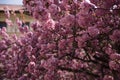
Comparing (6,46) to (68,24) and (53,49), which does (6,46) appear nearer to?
(53,49)

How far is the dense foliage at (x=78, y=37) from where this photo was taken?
686cm

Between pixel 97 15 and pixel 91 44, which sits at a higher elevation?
pixel 97 15

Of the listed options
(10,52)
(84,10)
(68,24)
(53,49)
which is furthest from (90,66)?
(10,52)

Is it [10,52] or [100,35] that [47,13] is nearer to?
[100,35]

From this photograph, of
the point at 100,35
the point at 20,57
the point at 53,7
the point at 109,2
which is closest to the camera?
the point at 109,2

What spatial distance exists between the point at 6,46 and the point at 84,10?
7.48m

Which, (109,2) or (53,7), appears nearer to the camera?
(109,2)

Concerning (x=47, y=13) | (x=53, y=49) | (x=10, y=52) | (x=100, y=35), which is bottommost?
(x=10, y=52)

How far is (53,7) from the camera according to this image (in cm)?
773

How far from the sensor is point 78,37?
735 centimetres

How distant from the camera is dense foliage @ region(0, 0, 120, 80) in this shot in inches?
270

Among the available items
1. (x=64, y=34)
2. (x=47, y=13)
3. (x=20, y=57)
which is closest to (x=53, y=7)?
(x=47, y=13)

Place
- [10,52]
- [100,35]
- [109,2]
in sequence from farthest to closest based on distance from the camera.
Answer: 1. [10,52]
2. [100,35]
3. [109,2]

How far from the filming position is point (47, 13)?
7531 millimetres
